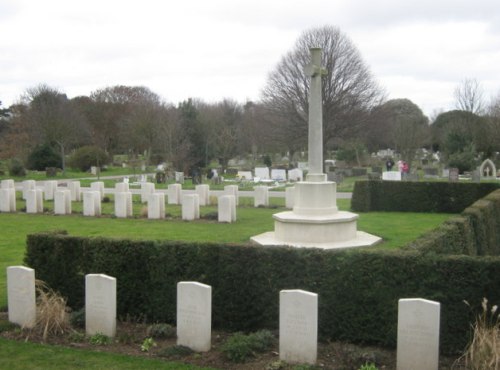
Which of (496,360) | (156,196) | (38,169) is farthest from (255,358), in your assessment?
(38,169)

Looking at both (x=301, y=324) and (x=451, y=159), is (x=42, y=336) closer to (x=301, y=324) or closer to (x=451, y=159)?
(x=301, y=324)

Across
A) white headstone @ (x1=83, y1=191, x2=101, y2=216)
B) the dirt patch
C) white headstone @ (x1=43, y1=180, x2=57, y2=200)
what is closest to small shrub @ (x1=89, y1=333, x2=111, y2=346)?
the dirt patch

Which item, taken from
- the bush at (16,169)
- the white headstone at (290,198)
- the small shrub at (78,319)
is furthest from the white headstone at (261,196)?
the bush at (16,169)

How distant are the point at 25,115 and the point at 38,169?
608 cm

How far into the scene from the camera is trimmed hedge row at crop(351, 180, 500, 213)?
814 inches

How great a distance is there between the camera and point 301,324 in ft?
20.3

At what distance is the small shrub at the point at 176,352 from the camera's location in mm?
6527

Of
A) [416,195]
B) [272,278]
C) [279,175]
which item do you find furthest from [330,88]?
[272,278]

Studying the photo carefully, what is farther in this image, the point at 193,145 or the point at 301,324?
the point at 193,145

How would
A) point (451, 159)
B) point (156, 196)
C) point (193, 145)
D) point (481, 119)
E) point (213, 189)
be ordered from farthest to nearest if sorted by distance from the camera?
point (481, 119)
point (193, 145)
point (451, 159)
point (213, 189)
point (156, 196)

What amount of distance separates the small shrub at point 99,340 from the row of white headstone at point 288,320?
0.34 feet

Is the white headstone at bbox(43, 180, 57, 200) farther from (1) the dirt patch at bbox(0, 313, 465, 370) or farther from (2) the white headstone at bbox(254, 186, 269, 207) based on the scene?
(1) the dirt patch at bbox(0, 313, 465, 370)

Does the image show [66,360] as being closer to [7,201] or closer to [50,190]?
[7,201]

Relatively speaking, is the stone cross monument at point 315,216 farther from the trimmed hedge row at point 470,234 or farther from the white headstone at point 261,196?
the white headstone at point 261,196
